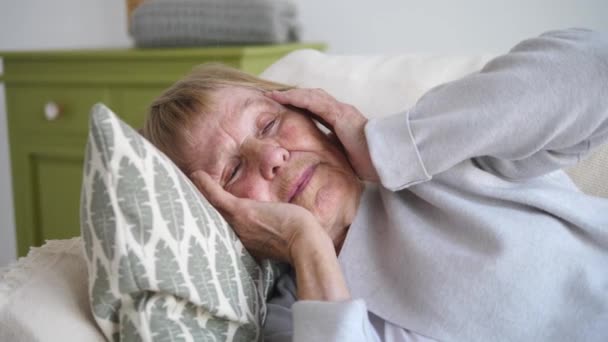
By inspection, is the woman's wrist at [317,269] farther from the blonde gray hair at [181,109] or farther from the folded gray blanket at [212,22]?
the folded gray blanket at [212,22]

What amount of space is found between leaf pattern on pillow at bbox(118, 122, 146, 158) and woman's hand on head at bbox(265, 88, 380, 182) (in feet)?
1.15

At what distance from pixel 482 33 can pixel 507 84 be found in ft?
4.14

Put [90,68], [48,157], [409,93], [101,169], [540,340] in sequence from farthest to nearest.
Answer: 1. [48,157]
2. [90,68]
3. [409,93]
4. [540,340]
5. [101,169]

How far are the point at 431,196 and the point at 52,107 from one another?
5.17ft

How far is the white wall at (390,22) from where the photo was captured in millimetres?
1907

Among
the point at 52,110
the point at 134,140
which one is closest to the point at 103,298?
the point at 134,140

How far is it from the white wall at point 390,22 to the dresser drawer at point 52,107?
1.94ft

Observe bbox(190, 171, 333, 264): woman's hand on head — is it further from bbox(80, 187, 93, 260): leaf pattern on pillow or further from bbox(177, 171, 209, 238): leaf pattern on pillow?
bbox(80, 187, 93, 260): leaf pattern on pillow

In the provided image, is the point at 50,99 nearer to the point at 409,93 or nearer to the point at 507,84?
the point at 409,93

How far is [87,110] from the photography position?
6.65 ft

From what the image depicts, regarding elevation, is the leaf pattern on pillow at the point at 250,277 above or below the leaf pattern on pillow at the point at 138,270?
below

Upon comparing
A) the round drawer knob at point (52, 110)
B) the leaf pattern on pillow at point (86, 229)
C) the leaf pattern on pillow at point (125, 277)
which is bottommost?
the round drawer knob at point (52, 110)

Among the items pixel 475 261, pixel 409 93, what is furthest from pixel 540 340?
pixel 409 93

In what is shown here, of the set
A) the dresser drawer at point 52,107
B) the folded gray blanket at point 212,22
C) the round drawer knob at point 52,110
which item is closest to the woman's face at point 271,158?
the folded gray blanket at point 212,22
